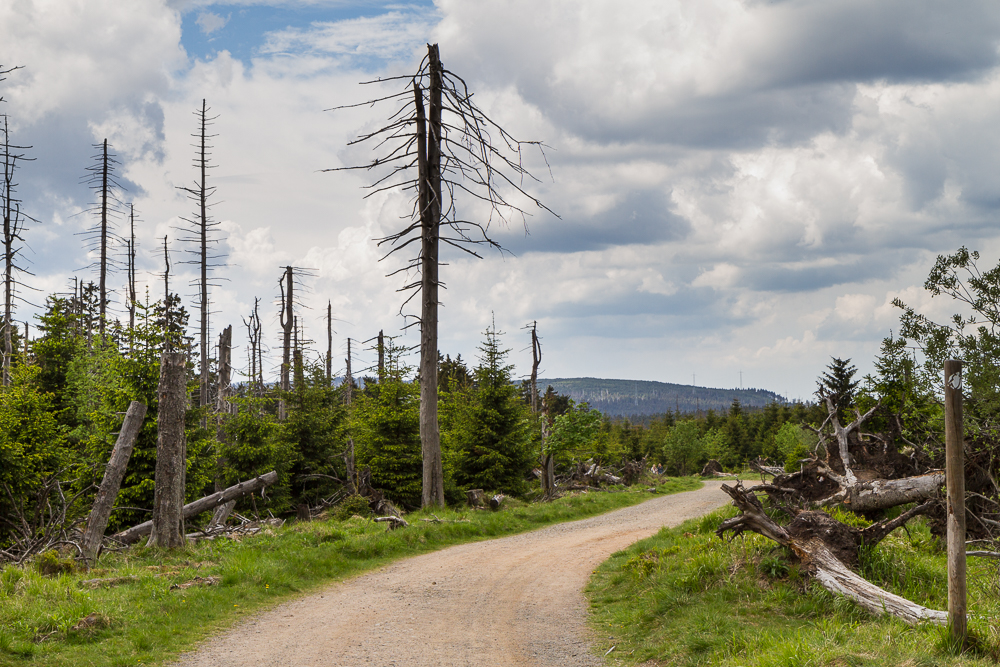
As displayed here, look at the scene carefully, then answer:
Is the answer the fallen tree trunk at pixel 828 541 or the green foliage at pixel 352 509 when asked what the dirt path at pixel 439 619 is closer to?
the fallen tree trunk at pixel 828 541

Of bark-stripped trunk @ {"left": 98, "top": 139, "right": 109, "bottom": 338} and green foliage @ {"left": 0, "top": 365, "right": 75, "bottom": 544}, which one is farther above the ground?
bark-stripped trunk @ {"left": 98, "top": 139, "right": 109, "bottom": 338}

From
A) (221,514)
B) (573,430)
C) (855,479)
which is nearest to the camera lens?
(855,479)

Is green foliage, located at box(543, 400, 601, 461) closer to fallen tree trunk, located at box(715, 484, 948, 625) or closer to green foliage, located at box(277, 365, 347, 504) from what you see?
green foliage, located at box(277, 365, 347, 504)

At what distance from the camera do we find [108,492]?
444 inches

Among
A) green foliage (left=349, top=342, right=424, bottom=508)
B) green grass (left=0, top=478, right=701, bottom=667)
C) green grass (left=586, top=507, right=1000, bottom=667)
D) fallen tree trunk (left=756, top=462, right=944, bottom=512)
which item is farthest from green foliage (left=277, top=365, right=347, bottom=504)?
fallen tree trunk (left=756, top=462, right=944, bottom=512)

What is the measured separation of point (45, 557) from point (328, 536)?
15.0 feet

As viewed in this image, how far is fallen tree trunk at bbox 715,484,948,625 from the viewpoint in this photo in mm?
7293

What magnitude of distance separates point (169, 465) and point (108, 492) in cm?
97

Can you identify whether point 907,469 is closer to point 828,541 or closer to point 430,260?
point 828,541

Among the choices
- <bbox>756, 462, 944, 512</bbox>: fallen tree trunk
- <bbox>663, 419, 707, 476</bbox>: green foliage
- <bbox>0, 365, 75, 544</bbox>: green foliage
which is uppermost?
<bbox>0, 365, 75, 544</bbox>: green foliage

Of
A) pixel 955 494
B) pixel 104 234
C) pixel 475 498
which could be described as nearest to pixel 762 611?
pixel 955 494

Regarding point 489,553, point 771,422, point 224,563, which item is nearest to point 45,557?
point 224,563

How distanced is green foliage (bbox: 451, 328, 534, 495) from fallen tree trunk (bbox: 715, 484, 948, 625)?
14.6m

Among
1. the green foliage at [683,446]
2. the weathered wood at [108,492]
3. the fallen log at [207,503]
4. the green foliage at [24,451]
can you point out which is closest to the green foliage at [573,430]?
the fallen log at [207,503]
